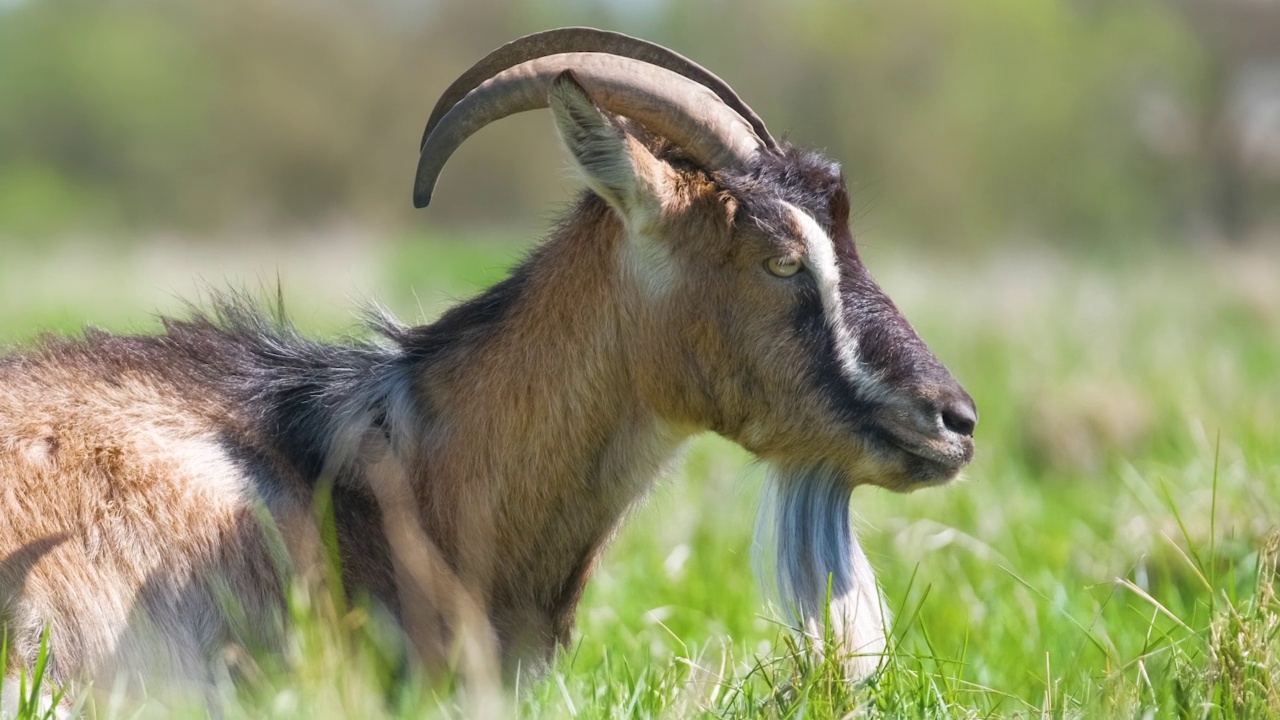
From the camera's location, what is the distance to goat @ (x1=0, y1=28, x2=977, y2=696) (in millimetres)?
3373

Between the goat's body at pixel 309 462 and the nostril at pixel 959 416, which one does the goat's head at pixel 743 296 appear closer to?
the nostril at pixel 959 416

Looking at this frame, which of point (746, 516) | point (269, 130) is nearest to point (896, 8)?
point (269, 130)

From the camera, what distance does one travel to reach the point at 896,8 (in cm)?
3256

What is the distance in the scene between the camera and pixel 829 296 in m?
3.49

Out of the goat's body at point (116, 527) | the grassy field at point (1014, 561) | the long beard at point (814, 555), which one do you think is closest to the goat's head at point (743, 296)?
the long beard at point (814, 555)

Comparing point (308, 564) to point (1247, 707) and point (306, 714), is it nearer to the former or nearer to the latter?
point (306, 714)

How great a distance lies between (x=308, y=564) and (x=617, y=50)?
5.41 ft

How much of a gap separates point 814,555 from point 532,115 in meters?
25.7

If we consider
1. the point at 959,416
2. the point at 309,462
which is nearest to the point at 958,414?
the point at 959,416

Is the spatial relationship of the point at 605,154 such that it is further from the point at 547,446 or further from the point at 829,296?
the point at 547,446

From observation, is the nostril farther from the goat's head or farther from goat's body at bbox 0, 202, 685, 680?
goat's body at bbox 0, 202, 685, 680

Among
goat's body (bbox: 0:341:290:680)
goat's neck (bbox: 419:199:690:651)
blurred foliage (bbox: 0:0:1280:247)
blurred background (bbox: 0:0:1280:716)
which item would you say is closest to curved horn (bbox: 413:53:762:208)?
blurred background (bbox: 0:0:1280:716)

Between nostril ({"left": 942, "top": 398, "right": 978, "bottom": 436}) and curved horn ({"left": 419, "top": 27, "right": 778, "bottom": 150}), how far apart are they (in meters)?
0.89

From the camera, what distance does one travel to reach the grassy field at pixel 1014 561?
3.09m
